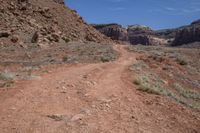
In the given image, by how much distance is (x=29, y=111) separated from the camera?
366 inches

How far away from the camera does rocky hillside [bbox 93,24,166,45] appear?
134 meters

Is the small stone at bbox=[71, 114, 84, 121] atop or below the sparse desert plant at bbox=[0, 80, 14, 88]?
below

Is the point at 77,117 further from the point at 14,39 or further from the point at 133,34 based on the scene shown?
the point at 133,34

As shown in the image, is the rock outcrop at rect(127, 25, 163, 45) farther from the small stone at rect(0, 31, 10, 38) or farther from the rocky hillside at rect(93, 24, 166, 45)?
the small stone at rect(0, 31, 10, 38)

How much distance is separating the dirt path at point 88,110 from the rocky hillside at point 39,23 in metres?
21.2

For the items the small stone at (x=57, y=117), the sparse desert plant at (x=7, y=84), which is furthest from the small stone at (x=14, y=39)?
the small stone at (x=57, y=117)

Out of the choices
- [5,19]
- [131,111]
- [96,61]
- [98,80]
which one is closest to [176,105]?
[131,111]

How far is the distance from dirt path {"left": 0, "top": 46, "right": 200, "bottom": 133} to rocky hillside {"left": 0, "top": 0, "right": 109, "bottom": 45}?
2116 centimetres

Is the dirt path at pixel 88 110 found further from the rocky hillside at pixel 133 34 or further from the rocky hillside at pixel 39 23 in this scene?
the rocky hillside at pixel 133 34

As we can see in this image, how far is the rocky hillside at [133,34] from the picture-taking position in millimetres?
134250

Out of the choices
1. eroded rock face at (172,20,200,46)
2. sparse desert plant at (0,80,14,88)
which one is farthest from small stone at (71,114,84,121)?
eroded rock face at (172,20,200,46)

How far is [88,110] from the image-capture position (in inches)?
372

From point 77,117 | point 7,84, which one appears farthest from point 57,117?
point 7,84

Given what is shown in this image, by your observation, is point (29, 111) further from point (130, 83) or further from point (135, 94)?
point (130, 83)
